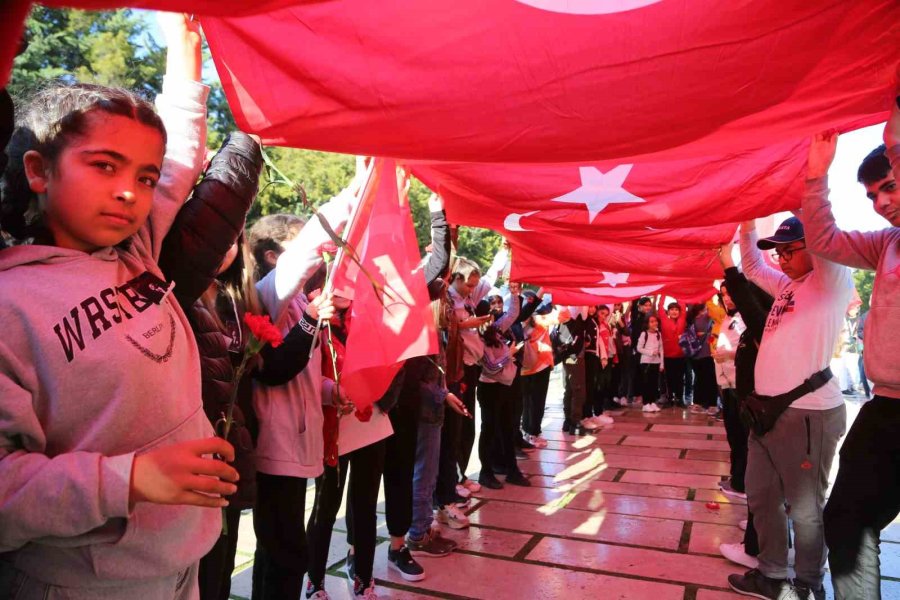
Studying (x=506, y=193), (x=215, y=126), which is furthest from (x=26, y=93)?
(x=215, y=126)

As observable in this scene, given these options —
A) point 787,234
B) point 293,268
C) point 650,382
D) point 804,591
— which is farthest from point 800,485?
point 650,382

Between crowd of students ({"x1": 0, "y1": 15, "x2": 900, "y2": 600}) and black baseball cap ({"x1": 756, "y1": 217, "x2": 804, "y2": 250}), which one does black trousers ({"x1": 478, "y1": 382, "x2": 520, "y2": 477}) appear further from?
black baseball cap ({"x1": 756, "y1": 217, "x2": 804, "y2": 250})

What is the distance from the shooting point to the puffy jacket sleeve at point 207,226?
1532mm

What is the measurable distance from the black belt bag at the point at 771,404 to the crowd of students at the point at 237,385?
0.01m

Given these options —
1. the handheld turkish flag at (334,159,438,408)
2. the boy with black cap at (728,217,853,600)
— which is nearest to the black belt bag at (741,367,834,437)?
the boy with black cap at (728,217,853,600)

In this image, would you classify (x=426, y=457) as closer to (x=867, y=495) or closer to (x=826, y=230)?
(x=867, y=495)

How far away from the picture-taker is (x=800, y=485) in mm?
3133

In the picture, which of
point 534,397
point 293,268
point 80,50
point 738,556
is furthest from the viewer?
point 80,50

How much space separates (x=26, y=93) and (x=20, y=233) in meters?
0.33

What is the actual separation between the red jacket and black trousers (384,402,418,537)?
8373 millimetres

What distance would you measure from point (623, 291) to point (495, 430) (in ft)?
7.84

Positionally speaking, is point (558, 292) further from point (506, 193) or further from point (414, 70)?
point (414, 70)

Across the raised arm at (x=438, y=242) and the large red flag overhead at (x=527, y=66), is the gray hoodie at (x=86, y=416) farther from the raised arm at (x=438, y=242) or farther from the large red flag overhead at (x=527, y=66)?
the raised arm at (x=438, y=242)

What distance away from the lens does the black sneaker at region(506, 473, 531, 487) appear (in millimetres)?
5695
